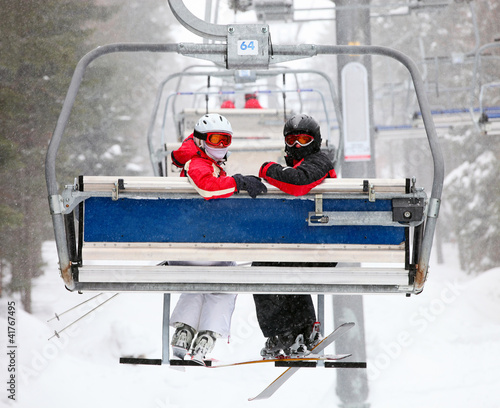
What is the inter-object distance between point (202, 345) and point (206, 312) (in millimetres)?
200

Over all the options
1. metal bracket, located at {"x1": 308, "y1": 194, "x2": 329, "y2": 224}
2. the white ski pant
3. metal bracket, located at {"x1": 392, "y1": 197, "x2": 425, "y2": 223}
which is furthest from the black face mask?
the white ski pant

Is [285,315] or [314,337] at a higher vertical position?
[285,315]

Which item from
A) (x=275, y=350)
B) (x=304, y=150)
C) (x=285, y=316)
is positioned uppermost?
(x=304, y=150)

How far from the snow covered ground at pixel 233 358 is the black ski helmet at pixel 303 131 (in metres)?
6.87

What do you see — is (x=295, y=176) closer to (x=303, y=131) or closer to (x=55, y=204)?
(x=303, y=131)

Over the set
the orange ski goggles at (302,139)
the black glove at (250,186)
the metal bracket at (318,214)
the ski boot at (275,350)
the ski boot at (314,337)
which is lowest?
the ski boot at (275,350)

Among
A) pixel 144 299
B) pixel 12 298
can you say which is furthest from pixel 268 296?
pixel 144 299

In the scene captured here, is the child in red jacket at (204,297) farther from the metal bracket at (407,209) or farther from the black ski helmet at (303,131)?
the metal bracket at (407,209)

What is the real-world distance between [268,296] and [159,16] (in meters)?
24.7

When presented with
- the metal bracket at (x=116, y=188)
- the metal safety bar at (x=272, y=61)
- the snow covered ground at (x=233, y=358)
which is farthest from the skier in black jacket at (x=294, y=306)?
the snow covered ground at (x=233, y=358)

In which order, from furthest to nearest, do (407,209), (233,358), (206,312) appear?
(233,358)
(206,312)
(407,209)

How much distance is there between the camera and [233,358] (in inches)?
476

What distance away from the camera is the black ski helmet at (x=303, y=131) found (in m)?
3.68

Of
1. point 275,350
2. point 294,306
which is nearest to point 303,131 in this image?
point 294,306
